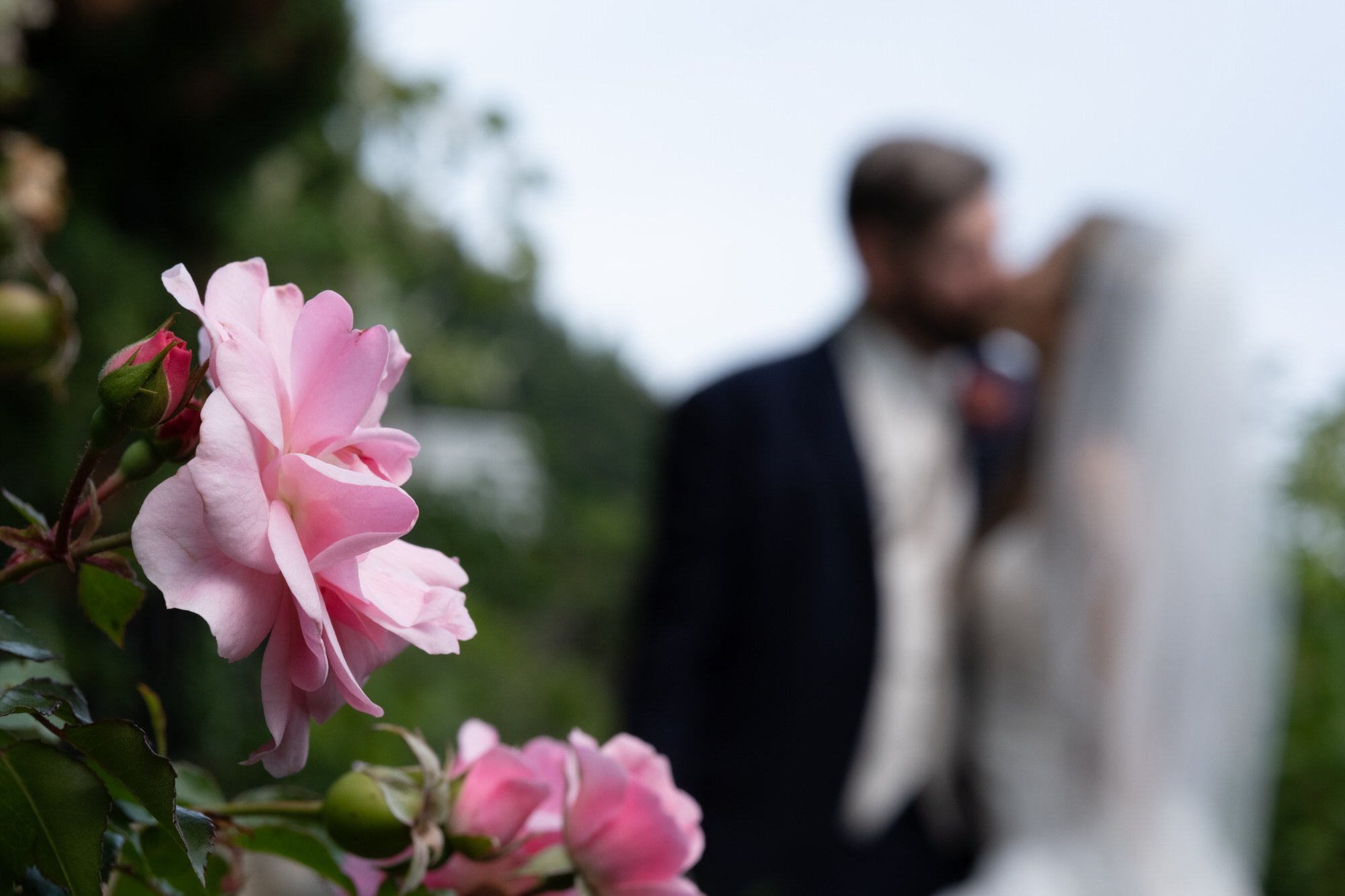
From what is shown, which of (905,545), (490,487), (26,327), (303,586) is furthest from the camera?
(490,487)

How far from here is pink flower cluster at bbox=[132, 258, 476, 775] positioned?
0.21 metres

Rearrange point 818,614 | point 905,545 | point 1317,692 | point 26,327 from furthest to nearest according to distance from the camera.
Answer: point 1317,692 → point 905,545 → point 818,614 → point 26,327

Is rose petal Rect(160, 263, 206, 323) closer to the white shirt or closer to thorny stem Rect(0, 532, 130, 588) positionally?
thorny stem Rect(0, 532, 130, 588)

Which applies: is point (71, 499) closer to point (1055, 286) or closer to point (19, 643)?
point (19, 643)

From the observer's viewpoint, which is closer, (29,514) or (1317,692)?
(29,514)

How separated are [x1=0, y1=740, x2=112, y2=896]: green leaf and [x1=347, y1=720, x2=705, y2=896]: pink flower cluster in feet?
0.29

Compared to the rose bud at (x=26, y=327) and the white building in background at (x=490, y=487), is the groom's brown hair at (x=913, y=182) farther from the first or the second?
the rose bud at (x=26, y=327)

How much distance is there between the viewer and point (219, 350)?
214 millimetres

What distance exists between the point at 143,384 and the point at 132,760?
3.0 inches

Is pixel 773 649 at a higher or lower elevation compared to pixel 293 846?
lower

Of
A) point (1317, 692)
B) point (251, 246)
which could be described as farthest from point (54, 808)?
point (1317, 692)

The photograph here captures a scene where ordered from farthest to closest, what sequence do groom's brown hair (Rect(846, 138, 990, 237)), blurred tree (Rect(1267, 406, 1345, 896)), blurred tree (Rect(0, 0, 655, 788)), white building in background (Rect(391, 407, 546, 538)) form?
white building in background (Rect(391, 407, 546, 538)) < blurred tree (Rect(1267, 406, 1345, 896)) < groom's brown hair (Rect(846, 138, 990, 237)) < blurred tree (Rect(0, 0, 655, 788))

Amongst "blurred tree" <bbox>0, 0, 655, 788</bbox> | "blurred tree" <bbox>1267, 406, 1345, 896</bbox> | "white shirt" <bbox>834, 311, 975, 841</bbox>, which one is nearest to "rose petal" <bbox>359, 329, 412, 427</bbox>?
"blurred tree" <bbox>0, 0, 655, 788</bbox>

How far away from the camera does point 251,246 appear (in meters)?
1.93
